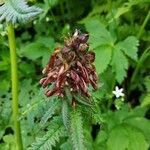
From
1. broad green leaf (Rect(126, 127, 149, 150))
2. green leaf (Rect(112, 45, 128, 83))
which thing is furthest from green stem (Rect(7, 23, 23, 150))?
green leaf (Rect(112, 45, 128, 83))

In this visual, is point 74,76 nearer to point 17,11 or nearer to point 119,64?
point 17,11

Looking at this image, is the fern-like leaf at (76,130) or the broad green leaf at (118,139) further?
the broad green leaf at (118,139)

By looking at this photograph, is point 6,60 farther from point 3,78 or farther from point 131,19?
point 131,19

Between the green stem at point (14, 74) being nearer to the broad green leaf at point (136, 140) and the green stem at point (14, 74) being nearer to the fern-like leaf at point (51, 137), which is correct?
the fern-like leaf at point (51, 137)

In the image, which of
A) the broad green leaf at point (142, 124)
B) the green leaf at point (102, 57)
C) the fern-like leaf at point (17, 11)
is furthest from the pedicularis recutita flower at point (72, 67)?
the broad green leaf at point (142, 124)

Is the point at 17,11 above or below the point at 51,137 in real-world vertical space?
above

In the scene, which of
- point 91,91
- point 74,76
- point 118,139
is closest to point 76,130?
point 74,76

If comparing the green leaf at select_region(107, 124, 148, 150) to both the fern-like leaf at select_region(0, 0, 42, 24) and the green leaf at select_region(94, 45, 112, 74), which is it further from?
the fern-like leaf at select_region(0, 0, 42, 24)
